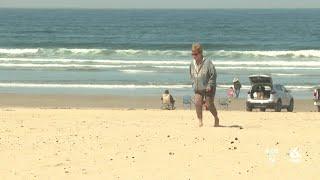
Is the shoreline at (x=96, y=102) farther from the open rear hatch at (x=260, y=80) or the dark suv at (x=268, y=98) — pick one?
the dark suv at (x=268, y=98)

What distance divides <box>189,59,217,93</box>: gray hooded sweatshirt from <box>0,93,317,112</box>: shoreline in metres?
13.4

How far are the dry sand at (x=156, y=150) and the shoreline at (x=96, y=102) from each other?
12.7 m

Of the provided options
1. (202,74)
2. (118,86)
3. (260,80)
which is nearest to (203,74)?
(202,74)

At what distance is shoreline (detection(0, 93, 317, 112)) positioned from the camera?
25.9 m

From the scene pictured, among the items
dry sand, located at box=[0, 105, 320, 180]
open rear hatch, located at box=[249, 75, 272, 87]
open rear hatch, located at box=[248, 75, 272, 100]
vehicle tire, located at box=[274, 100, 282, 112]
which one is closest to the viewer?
dry sand, located at box=[0, 105, 320, 180]

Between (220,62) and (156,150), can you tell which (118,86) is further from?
(156,150)

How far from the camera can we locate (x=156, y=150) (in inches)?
382

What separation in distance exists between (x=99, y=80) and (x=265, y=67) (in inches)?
461

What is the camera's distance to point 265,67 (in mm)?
43250

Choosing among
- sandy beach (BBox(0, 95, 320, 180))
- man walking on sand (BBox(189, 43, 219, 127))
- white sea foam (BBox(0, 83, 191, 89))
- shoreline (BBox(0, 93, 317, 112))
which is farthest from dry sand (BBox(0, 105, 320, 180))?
white sea foam (BBox(0, 83, 191, 89))

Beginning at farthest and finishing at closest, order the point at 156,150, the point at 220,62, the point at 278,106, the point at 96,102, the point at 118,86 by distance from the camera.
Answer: the point at 220,62, the point at 118,86, the point at 96,102, the point at 278,106, the point at 156,150

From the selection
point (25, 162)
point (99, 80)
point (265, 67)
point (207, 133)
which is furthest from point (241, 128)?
point (265, 67)

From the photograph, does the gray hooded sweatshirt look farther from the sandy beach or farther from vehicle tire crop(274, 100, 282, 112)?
vehicle tire crop(274, 100, 282, 112)

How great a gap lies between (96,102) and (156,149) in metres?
17.9
